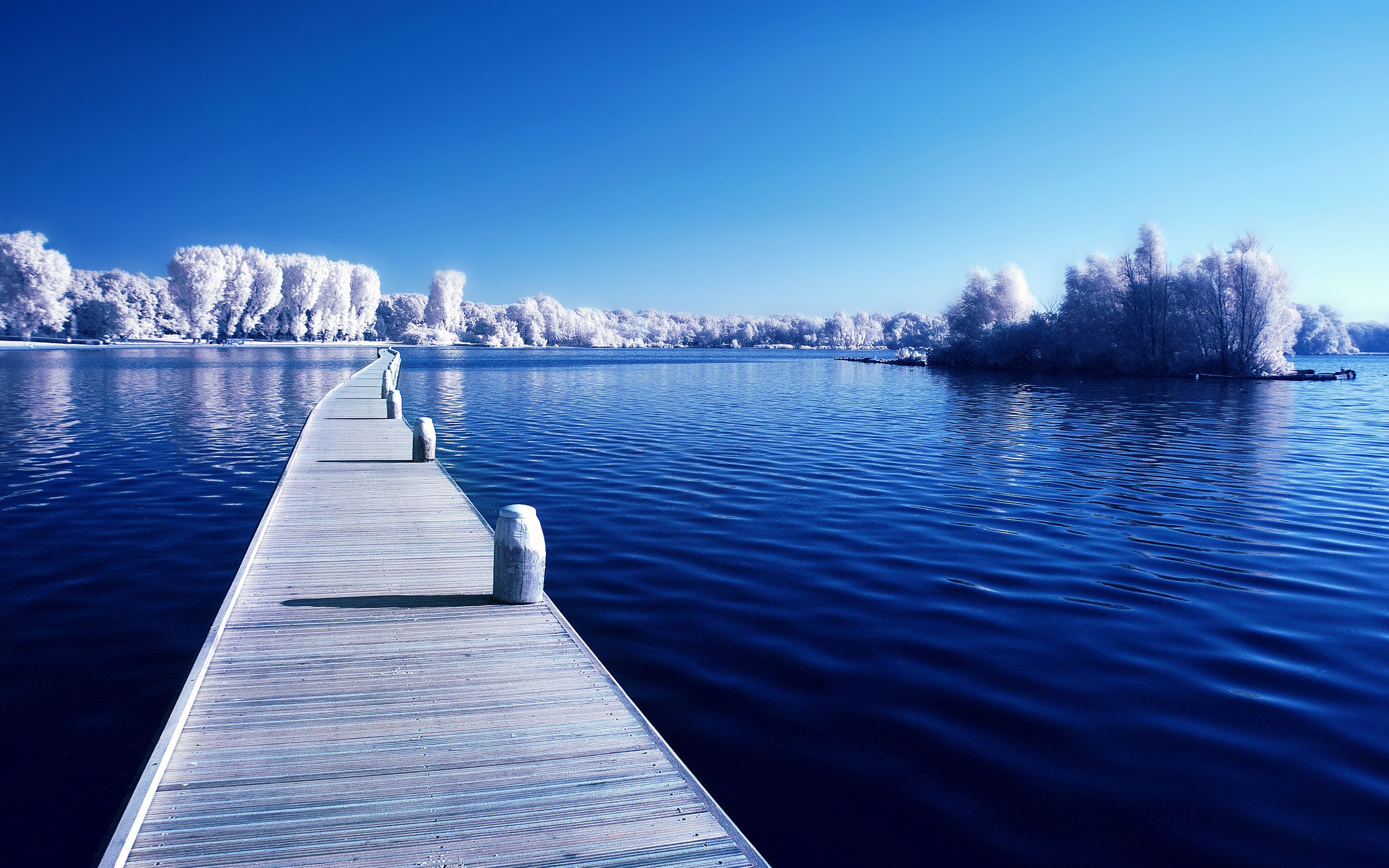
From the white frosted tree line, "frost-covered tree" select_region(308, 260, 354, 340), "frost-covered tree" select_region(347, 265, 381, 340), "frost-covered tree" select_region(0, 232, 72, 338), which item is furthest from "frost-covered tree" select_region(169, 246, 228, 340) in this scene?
"frost-covered tree" select_region(347, 265, 381, 340)

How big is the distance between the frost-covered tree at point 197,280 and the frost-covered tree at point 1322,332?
208m

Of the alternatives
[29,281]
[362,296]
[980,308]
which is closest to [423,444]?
[980,308]

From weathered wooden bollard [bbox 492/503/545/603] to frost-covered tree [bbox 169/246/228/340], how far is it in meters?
133

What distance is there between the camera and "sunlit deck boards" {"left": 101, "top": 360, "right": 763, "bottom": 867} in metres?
4.25

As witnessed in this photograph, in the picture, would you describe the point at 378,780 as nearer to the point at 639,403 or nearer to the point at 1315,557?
the point at 1315,557

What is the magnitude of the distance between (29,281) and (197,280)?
2363cm

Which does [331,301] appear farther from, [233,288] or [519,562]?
[519,562]

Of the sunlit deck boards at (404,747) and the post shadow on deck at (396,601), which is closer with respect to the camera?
the sunlit deck boards at (404,747)

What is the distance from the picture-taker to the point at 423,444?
17.6 m

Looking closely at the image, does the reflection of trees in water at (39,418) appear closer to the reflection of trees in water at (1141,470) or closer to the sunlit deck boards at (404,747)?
the sunlit deck boards at (404,747)

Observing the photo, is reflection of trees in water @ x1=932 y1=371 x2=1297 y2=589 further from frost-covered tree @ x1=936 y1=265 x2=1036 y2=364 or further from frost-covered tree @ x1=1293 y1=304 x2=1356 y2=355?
frost-covered tree @ x1=1293 y1=304 x2=1356 y2=355

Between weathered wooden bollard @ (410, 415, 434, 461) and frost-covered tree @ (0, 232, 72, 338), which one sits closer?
weathered wooden bollard @ (410, 415, 434, 461)

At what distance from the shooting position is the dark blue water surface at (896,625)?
5.64 meters

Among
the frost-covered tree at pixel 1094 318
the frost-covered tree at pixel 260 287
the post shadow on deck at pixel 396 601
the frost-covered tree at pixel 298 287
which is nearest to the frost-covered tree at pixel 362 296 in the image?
the frost-covered tree at pixel 298 287
